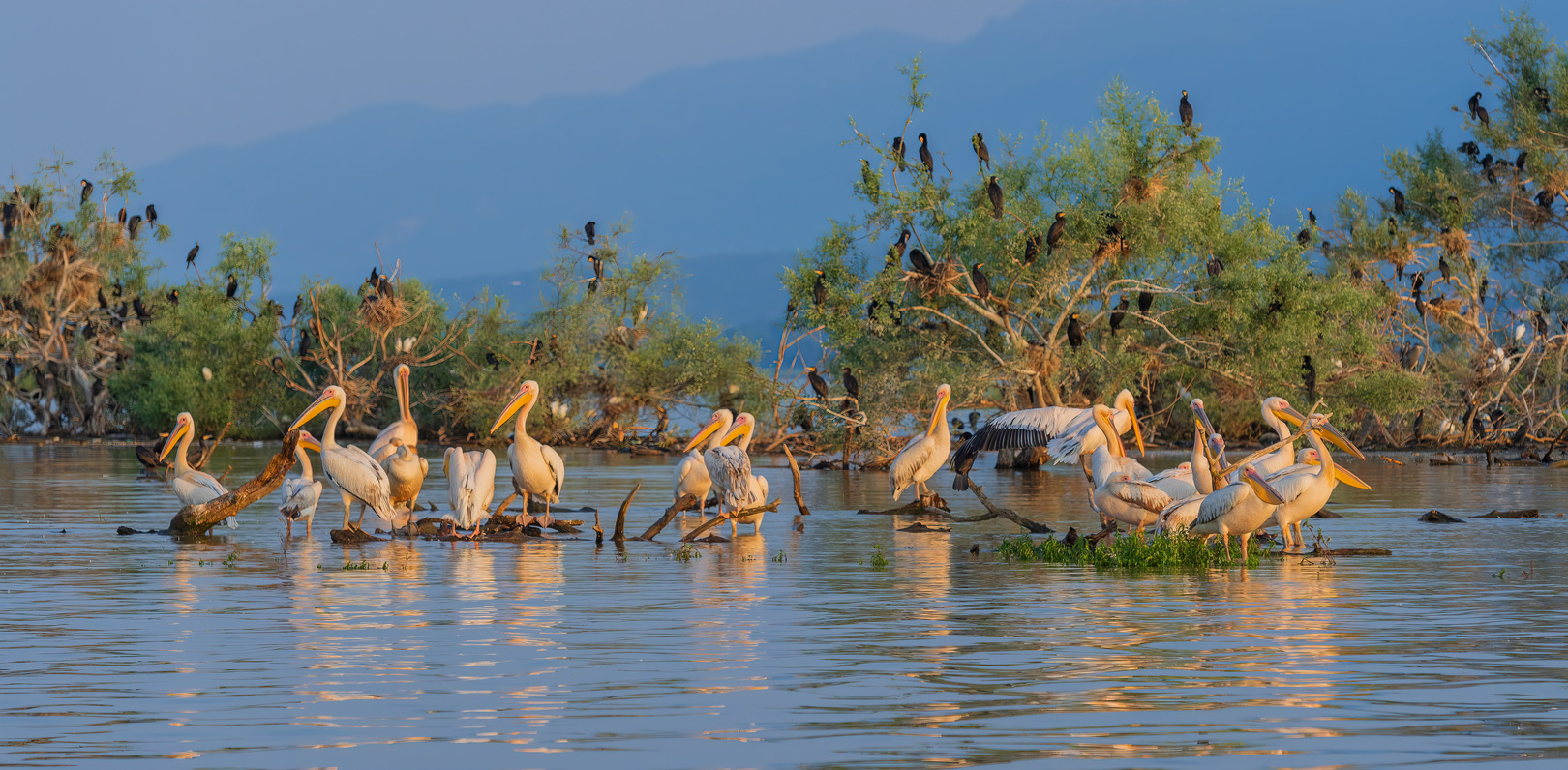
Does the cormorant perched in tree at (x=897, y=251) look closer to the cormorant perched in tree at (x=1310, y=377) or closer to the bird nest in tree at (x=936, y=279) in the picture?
the bird nest in tree at (x=936, y=279)

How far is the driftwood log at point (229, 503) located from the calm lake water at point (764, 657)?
1.34 feet

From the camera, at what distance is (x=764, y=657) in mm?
8719

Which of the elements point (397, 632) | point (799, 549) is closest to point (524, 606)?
point (397, 632)

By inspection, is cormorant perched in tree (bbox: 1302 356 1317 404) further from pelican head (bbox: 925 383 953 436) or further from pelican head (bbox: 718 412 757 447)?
pelican head (bbox: 718 412 757 447)

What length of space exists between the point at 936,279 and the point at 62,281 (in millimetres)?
29106

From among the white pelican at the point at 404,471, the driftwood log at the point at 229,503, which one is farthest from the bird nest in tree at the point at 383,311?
the driftwood log at the point at 229,503

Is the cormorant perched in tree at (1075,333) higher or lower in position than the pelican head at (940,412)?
higher

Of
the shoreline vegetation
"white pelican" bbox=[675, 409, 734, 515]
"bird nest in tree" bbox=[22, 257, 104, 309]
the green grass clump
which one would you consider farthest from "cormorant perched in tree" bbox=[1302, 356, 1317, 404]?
"bird nest in tree" bbox=[22, 257, 104, 309]

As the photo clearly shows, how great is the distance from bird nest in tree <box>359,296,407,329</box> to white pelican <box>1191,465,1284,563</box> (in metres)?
28.8

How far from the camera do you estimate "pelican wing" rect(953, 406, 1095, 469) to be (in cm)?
1869

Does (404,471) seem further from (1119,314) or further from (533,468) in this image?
(1119,314)

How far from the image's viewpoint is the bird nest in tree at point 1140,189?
3141 cm

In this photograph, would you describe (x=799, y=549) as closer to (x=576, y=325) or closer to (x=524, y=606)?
(x=524, y=606)

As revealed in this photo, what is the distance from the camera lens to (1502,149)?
4309 cm
